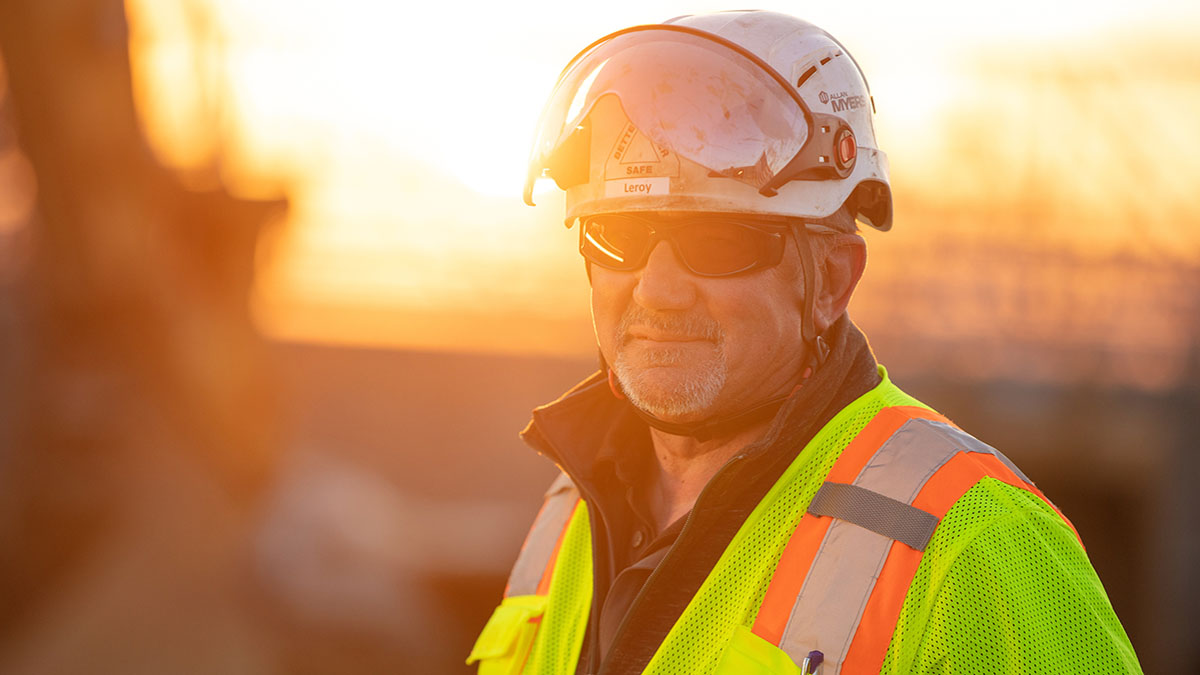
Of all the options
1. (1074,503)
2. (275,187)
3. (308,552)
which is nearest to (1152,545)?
(1074,503)

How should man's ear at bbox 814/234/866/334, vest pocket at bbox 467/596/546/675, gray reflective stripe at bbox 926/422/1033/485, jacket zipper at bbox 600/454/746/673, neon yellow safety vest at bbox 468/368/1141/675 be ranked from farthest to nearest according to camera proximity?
1. vest pocket at bbox 467/596/546/675
2. man's ear at bbox 814/234/866/334
3. jacket zipper at bbox 600/454/746/673
4. gray reflective stripe at bbox 926/422/1033/485
5. neon yellow safety vest at bbox 468/368/1141/675

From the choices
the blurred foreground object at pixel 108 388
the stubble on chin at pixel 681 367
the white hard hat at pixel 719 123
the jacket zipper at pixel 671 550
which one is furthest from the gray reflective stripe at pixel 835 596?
the blurred foreground object at pixel 108 388

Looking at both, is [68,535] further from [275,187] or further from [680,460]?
[680,460]

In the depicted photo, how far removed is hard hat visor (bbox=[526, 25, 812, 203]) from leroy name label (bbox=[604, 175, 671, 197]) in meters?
0.08

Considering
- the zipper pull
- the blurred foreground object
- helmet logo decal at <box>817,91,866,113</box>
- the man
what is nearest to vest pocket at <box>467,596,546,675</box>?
the man

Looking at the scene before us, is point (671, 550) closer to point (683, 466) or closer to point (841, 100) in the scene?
point (683, 466)

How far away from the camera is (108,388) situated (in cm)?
1123

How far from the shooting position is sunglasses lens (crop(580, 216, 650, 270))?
2820mm

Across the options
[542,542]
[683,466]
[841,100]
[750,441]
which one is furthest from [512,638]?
[841,100]

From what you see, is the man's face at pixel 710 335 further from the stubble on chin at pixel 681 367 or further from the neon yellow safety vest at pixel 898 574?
the neon yellow safety vest at pixel 898 574

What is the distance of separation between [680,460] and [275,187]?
1139 cm

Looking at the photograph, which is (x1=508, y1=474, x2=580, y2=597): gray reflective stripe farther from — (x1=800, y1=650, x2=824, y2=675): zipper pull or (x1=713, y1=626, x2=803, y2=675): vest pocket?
(x1=800, y1=650, x2=824, y2=675): zipper pull

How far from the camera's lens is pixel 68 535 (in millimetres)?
11602

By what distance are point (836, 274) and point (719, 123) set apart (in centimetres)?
50
